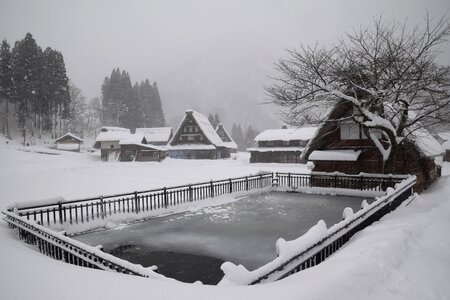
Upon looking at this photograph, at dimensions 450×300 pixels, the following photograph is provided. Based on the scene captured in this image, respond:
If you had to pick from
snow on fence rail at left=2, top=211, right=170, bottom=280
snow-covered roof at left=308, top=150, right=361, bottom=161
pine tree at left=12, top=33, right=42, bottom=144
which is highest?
pine tree at left=12, top=33, right=42, bottom=144

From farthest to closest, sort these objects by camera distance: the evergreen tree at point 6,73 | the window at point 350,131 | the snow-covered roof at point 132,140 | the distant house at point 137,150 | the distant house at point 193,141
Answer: the distant house at point 193,141
the snow-covered roof at point 132,140
the distant house at point 137,150
the evergreen tree at point 6,73
the window at point 350,131

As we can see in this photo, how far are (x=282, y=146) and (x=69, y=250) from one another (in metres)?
43.9

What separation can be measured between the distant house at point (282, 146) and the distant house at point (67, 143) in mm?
35262

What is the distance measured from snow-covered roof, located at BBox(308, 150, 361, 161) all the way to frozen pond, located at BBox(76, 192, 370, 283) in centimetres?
428

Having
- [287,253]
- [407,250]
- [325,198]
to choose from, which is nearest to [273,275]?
[287,253]

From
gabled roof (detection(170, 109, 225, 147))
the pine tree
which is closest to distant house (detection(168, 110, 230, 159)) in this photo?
gabled roof (detection(170, 109, 225, 147))

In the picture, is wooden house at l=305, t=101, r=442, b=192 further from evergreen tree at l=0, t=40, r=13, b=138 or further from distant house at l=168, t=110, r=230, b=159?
evergreen tree at l=0, t=40, r=13, b=138

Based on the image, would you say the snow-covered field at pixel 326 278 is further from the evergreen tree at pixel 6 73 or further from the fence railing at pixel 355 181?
the evergreen tree at pixel 6 73

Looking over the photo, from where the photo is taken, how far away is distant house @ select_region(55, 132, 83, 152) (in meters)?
52.7

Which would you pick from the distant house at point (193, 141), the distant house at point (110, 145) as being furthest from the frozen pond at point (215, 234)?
the distant house at point (110, 145)

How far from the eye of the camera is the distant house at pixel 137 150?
5131 cm

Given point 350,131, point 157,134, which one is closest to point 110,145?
point 157,134

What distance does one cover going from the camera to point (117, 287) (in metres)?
4.43

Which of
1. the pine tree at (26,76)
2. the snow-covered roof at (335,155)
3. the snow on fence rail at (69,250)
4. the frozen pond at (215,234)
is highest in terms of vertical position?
the pine tree at (26,76)
